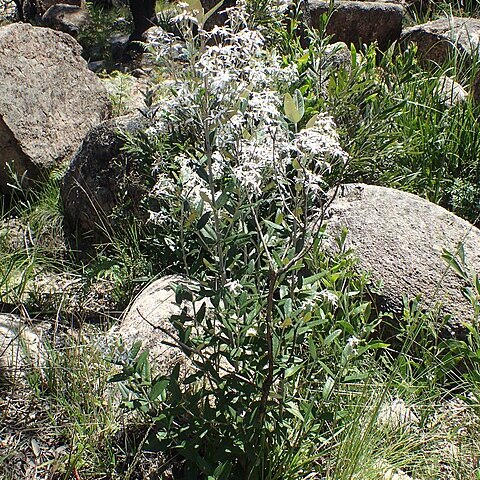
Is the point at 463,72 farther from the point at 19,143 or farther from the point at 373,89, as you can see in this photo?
the point at 19,143

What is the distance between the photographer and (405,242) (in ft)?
10.8

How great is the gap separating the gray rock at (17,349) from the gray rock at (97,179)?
1.04m

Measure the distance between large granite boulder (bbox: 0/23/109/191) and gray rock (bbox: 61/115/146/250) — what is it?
745 millimetres

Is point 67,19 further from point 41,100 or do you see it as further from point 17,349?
point 17,349

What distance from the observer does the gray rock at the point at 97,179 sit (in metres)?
4.27

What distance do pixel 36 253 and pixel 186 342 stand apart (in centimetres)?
232

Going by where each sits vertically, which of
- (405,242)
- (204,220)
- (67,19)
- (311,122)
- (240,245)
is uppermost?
(311,122)

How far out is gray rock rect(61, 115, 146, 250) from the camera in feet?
14.0

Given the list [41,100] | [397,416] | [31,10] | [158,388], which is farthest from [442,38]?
[31,10]

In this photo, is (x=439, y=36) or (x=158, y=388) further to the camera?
(x=439, y=36)

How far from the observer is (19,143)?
5113 millimetres

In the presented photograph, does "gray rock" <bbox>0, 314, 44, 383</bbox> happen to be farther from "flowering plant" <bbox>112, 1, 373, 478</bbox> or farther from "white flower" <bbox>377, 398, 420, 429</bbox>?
"white flower" <bbox>377, 398, 420, 429</bbox>

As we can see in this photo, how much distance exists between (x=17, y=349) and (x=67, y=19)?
9680 millimetres

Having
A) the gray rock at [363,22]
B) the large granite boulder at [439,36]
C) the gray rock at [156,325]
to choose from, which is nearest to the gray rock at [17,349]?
the gray rock at [156,325]
